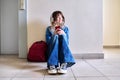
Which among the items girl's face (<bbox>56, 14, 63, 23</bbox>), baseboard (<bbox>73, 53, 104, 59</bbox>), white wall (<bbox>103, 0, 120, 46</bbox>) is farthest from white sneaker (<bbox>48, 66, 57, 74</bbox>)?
white wall (<bbox>103, 0, 120, 46</bbox>)

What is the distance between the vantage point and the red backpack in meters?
3.50

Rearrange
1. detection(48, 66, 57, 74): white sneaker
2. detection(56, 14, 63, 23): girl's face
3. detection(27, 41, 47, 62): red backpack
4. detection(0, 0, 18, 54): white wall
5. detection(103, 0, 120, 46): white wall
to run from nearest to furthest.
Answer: detection(48, 66, 57, 74): white sneaker < detection(56, 14, 63, 23): girl's face < detection(27, 41, 47, 62): red backpack < detection(0, 0, 18, 54): white wall < detection(103, 0, 120, 46): white wall

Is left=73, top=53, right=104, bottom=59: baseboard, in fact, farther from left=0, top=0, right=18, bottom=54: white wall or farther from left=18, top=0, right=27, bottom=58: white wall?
left=0, top=0, right=18, bottom=54: white wall

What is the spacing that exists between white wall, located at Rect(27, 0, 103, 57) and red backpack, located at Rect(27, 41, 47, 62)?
0.33 metres

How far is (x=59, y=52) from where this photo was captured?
272 centimetres

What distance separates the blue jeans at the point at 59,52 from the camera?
2.65 m

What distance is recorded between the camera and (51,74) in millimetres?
2557

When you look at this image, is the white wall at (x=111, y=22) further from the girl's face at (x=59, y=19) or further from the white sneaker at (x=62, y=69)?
the white sneaker at (x=62, y=69)

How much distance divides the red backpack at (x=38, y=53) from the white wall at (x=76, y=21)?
33cm

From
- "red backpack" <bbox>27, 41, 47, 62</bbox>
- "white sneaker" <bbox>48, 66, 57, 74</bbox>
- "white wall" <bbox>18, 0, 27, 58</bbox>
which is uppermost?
"white wall" <bbox>18, 0, 27, 58</bbox>

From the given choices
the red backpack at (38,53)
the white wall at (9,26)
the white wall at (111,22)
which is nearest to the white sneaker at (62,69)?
the red backpack at (38,53)

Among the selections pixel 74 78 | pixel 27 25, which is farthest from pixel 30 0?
pixel 74 78

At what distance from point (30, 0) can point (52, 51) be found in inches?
59.8

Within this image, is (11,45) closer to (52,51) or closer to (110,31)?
(52,51)
